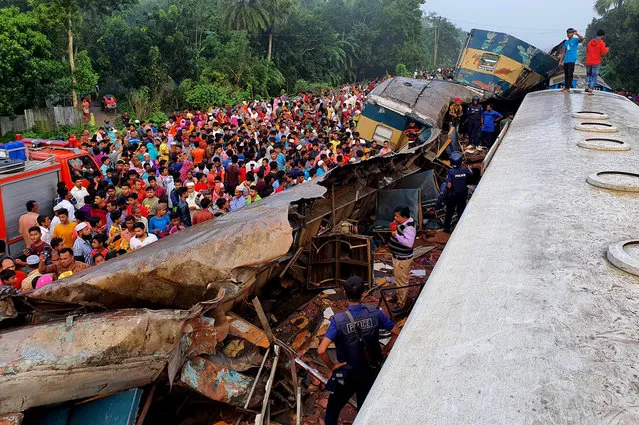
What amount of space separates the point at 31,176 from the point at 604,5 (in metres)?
46.4

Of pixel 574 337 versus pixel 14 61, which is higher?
pixel 14 61

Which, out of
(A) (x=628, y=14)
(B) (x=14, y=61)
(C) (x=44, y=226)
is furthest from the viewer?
(A) (x=628, y=14)

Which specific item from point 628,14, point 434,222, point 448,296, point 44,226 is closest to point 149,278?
point 448,296

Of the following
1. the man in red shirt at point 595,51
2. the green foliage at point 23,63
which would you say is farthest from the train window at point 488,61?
the green foliage at point 23,63

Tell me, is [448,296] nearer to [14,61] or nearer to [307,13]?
[14,61]

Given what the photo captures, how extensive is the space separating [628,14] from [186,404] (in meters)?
28.7

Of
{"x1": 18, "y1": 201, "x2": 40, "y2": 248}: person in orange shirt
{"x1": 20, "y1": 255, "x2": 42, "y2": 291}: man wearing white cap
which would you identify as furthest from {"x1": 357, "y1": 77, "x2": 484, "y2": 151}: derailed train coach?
{"x1": 20, "y1": 255, "x2": 42, "y2": 291}: man wearing white cap

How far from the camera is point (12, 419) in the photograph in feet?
11.4

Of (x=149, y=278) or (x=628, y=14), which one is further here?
(x=628, y=14)

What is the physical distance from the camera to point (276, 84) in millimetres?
32188

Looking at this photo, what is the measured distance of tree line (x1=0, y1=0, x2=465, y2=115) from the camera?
1941cm

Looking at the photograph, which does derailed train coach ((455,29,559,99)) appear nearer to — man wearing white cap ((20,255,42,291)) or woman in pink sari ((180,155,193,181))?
woman in pink sari ((180,155,193,181))

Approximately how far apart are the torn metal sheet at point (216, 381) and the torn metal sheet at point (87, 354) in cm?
18

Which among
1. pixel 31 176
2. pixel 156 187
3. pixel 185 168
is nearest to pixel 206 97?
pixel 185 168
